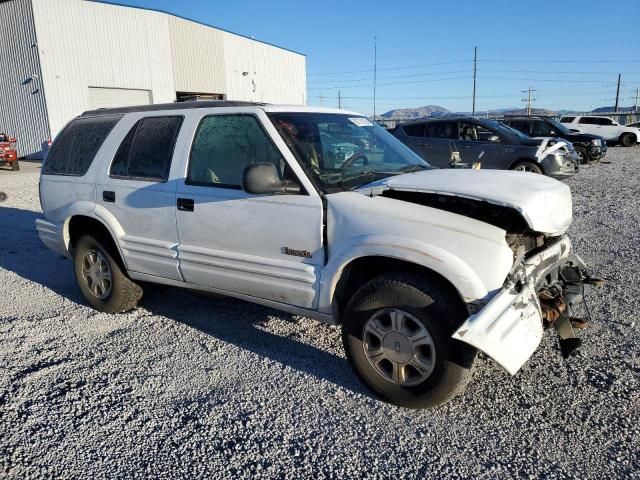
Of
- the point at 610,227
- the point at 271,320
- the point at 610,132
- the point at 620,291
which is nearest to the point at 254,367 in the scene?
the point at 271,320

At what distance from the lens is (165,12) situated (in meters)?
26.3

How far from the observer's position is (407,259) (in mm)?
2922

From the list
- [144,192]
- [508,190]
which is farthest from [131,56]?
[508,190]

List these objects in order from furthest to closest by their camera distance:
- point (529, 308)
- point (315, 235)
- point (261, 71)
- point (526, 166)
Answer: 1. point (261, 71)
2. point (526, 166)
3. point (315, 235)
4. point (529, 308)

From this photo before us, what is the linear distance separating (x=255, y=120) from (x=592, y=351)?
9.75 feet

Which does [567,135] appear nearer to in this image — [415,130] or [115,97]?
[415,130]

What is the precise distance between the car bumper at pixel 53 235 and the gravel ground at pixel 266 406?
60 cm

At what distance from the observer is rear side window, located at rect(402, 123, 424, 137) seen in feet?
43.9

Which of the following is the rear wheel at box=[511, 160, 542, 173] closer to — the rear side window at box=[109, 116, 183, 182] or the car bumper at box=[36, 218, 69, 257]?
the rear side window at box=[109, 116, 183, 182]

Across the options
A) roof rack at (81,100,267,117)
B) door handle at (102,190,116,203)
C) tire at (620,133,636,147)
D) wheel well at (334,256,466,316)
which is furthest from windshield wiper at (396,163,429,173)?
tire at (620,133,636,147)

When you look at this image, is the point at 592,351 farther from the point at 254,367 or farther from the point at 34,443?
the point at 34,443

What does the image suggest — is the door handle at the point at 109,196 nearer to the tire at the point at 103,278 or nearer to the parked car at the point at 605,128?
the tire at the point at 103,278

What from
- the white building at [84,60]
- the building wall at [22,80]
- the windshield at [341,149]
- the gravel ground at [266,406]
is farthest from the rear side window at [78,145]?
the building wall at [22,80]

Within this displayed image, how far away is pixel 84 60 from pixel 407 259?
24272 mm
